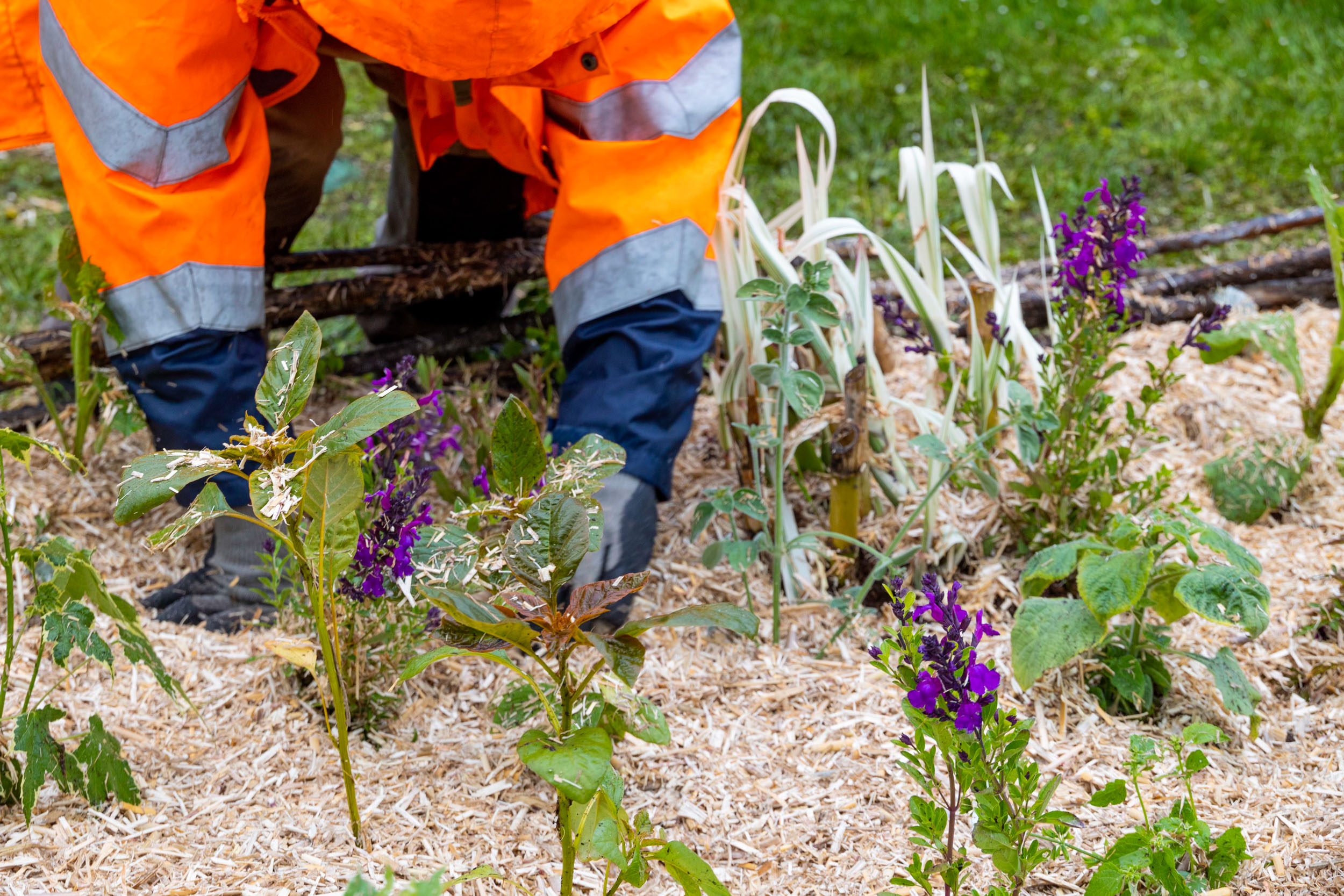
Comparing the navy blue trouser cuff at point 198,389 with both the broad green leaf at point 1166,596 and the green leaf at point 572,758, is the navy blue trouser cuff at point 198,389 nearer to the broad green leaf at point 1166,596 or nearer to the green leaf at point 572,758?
the green leaf at point 572,758

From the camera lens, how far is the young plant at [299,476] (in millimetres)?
1176

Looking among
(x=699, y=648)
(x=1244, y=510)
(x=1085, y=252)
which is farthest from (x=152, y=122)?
(x=1244, y=510)

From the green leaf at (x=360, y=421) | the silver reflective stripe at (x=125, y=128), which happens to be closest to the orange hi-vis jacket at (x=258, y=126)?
the silver reflective stripe at (x=125, y=128)

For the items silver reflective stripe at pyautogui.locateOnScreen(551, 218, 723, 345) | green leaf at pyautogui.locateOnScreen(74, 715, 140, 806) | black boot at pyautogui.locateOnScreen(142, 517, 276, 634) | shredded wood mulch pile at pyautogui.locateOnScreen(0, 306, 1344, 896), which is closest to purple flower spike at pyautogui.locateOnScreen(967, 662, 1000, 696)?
shredded wood mulch pile at pyautogui.locateOnScreen(0, 306, 1344, 896)

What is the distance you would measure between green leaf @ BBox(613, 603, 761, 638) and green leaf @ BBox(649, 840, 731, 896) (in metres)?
0.24

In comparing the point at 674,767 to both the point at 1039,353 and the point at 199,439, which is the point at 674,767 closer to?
the point at 199,439

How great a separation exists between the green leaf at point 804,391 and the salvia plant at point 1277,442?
1019mm

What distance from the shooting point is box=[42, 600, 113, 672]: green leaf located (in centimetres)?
131

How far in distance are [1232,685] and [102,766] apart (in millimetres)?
1511

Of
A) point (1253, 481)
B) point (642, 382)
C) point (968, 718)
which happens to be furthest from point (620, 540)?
point (1253, 481)

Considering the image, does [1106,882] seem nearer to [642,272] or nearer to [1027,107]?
[642,272]

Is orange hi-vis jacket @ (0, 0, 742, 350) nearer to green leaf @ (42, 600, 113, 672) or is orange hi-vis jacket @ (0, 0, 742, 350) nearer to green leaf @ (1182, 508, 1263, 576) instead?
green leaf @ (42, 600, 113, 672)

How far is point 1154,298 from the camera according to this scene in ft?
9.94

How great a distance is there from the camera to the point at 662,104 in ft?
6.31
